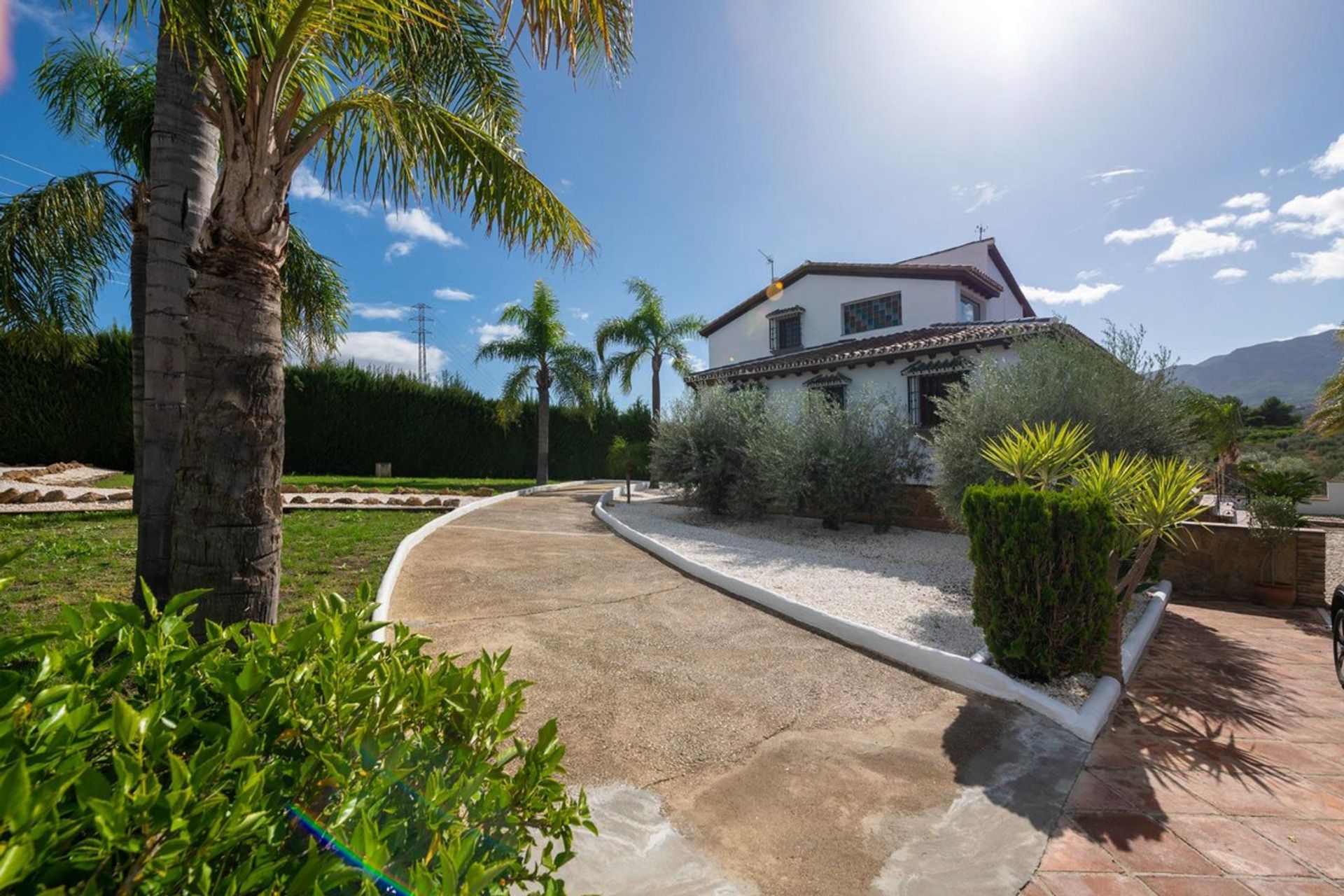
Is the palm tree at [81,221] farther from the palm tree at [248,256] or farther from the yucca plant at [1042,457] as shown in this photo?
the yucca plant at [1042,457]

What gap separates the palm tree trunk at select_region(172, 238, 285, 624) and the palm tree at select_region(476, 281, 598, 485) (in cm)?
1764

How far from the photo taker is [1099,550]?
4.25m

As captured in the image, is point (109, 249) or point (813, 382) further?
point (813, 382)

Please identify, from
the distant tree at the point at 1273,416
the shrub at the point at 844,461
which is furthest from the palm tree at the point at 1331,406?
the distant tree at the point at 1273,416

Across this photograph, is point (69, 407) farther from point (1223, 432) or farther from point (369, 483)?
point (1223, 432)

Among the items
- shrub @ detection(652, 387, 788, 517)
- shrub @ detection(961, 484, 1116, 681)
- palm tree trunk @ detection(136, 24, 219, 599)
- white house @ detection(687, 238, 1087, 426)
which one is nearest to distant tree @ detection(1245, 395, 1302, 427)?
white house @ detection(687, 238, 1087, 426)

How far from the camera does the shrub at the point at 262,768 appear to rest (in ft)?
2.48

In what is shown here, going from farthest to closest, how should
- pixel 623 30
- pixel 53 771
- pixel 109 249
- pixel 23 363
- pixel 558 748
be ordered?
pixel 23 363, pixel 109 249, pixel 623 30, pixel 558 748, pixel 53 771

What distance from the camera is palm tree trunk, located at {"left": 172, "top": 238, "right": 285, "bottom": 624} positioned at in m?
2.69

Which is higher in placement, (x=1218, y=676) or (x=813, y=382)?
(x=813, y=382)

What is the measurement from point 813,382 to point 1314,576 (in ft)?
35.5

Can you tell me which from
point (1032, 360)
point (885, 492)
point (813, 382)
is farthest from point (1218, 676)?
point (813, 382)

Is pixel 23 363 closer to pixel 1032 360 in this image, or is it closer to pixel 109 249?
pixel 109 249

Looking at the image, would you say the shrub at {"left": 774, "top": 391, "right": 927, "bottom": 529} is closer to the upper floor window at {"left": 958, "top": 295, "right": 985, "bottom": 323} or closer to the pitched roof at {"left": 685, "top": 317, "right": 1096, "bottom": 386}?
the pitched roof at {"left": 685, "top": 317, "right": 1096, "bottom": 386}
